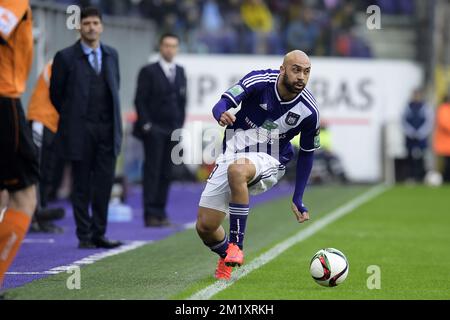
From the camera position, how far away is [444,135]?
2753cm

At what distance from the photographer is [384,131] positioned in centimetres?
2728

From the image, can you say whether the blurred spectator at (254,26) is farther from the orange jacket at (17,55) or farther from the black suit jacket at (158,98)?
the orange jacket at (17,55)

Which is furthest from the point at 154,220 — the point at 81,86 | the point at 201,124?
the point at 201,124

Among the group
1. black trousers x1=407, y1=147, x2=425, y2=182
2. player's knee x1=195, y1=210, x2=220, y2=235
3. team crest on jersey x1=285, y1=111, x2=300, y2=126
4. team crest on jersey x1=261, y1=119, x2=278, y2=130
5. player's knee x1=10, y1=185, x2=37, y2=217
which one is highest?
team crest on jersey x1=285, y1=111, x2=300, y2=126

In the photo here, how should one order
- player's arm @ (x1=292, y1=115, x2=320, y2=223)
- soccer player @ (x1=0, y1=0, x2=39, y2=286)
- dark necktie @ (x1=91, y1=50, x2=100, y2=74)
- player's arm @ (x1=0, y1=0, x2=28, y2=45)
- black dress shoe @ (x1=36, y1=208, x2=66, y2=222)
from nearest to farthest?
1. player's arm @ (x1=0, y1=0, x2=28, y2=45)
2. soccer player @ (x1=0, y1=0, x2=39, y2=286)
3. player's arm @ (x1=292, y1=115, x2=320, y2=223)
4. dark necktie @ (x1=91, y1=50, x2=100, y2=74)
5. black dress shoe @ (x1=36, y1=208, x2=66, y2=222)

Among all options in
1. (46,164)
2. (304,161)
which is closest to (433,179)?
(46,164)

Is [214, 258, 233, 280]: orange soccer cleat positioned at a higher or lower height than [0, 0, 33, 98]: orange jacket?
lower

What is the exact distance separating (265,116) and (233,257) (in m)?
1.19

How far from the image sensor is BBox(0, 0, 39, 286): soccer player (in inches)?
312

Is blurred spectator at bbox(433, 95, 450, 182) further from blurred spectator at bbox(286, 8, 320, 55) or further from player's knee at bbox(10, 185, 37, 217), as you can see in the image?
player's knee at bbox(10, 185, 37, 217)

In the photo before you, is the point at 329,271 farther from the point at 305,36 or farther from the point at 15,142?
the point at 305,36

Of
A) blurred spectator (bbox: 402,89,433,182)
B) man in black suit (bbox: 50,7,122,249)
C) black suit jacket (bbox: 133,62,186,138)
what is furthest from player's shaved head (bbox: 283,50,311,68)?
blurred spectator (bbox: 402,89,433,182)

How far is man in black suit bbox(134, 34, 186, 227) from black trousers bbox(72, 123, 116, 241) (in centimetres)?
283
